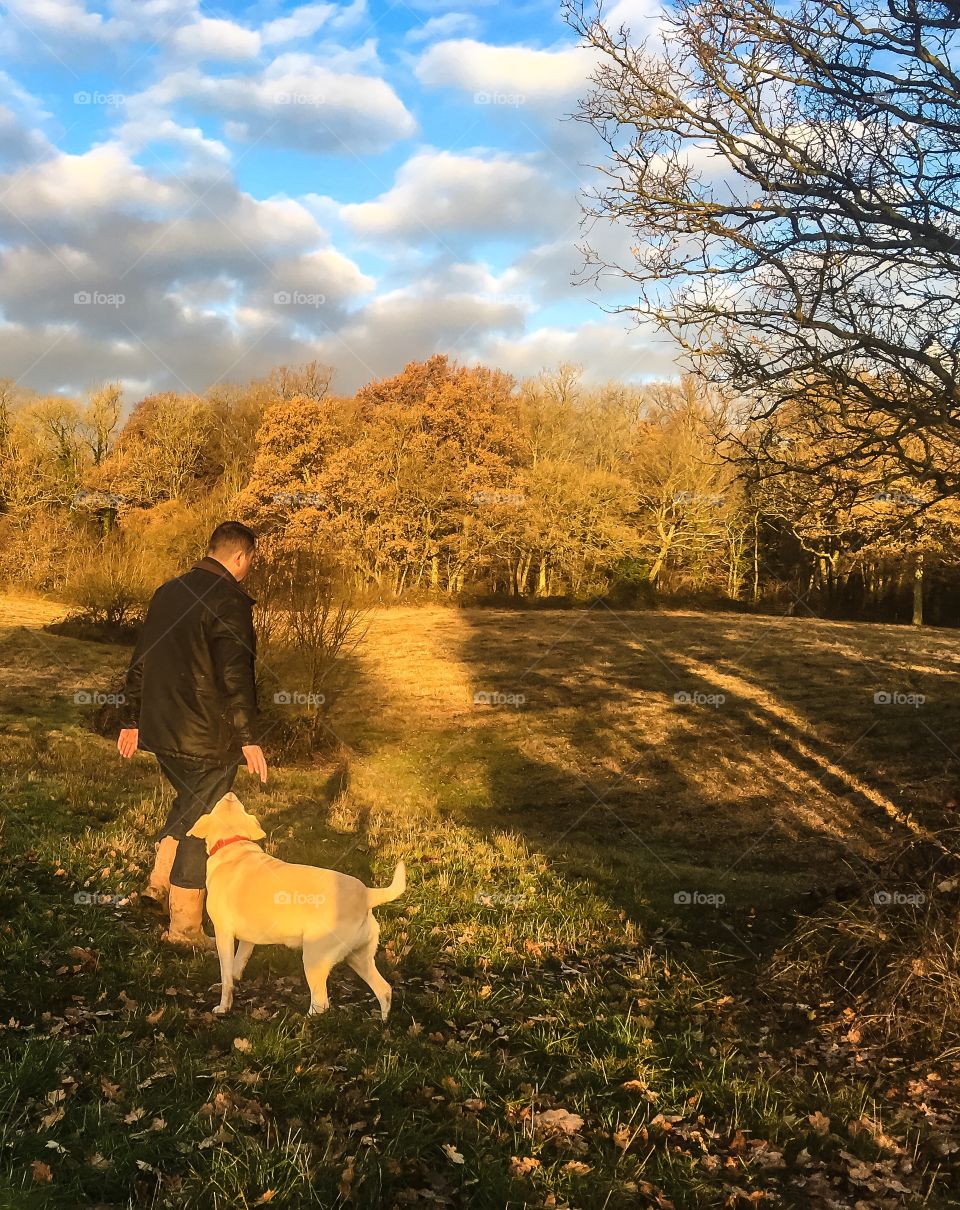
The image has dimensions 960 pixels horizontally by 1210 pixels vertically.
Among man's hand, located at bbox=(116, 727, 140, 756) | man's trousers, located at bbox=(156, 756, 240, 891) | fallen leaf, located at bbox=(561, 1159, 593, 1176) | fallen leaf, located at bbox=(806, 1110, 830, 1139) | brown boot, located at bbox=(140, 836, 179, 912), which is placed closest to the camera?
fallen leaf, located at bbox=(561, 1159, 593, 1176)

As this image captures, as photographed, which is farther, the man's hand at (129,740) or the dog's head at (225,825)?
the man's hand at (129,740)

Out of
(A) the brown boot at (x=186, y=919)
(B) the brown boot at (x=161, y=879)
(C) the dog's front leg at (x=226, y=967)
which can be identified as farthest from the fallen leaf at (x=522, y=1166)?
(B) the brown boot at (x=161, y=879)

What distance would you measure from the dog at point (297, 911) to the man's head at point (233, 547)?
1.49 meters

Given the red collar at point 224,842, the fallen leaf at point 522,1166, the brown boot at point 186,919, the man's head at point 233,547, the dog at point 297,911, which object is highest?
the man's head at point 233,547

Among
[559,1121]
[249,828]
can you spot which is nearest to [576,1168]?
[559,1121]

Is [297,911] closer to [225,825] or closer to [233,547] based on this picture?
[225,825]

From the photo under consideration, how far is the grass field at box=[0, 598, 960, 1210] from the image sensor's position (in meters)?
3.28

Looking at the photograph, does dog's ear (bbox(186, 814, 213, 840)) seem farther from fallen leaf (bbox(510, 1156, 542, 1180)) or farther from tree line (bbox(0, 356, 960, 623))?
tree line (bbox(0, 356, 960, 623))

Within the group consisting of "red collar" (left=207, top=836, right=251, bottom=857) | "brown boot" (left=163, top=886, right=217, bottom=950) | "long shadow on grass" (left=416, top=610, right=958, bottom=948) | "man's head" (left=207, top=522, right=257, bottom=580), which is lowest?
"long shadow on grass" (left=416, top=610, right=958, bottom=948)

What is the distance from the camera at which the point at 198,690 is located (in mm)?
4914

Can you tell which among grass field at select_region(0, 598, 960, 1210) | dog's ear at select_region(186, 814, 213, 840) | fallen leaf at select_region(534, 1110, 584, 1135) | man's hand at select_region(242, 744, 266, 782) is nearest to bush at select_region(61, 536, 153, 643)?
grass field at select_region(0, 598, 960, 1210)

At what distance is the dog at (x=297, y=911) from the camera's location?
4016 mm

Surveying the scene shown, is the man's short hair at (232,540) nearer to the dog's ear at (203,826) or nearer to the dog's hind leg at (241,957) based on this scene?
the dog's ear at (203,826)

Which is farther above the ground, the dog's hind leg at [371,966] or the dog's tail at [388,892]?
the dog's tail at [388,892]
